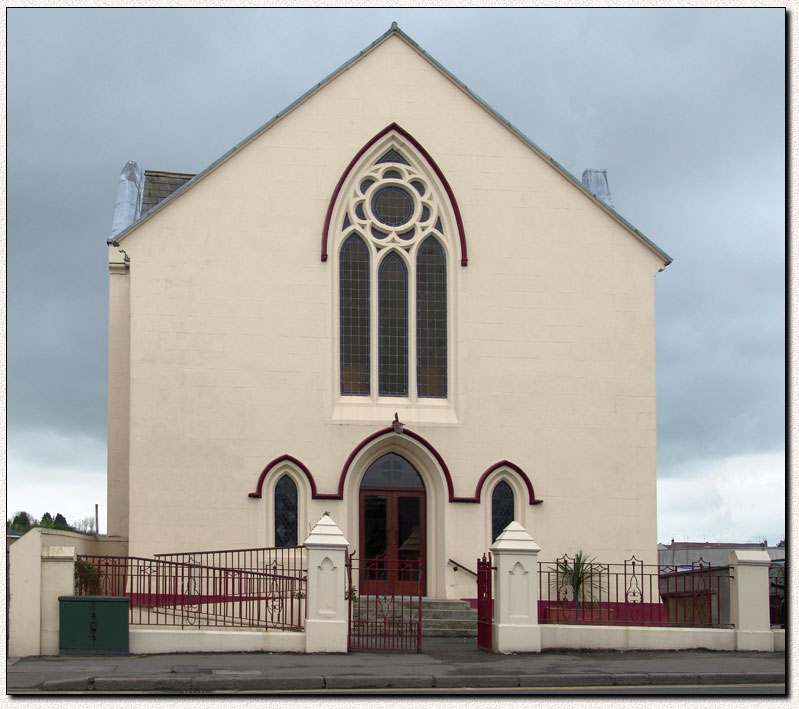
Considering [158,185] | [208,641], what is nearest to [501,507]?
[208,641]

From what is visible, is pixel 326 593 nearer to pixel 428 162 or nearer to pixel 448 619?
pixel 448 619

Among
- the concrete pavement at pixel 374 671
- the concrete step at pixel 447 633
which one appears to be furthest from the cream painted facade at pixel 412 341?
the concrete pavement at pixel 374 671

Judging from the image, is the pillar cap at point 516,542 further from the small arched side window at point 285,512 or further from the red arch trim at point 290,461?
the small arched side window at point 285,512

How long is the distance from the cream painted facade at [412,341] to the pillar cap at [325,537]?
5529 mm

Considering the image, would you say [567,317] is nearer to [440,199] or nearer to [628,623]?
[440,199]

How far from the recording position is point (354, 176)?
28500 millimetres

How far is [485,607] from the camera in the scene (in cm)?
2216

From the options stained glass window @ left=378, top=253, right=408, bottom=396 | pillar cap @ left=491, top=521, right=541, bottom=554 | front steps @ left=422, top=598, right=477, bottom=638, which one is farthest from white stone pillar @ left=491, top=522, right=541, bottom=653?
stained glass window @ left=378, top=253, right=408, bottom=396

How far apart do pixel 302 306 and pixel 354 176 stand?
3148 millimetres

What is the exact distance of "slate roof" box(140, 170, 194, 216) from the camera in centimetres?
3294

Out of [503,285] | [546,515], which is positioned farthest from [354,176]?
[546,515]

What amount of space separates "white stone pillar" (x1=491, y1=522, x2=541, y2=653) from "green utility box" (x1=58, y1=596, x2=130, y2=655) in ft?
19.6

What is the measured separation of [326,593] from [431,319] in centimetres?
886

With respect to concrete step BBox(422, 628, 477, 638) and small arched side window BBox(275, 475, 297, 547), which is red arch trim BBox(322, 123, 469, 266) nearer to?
small arched side window BBox(275, 475, 297, 547)
